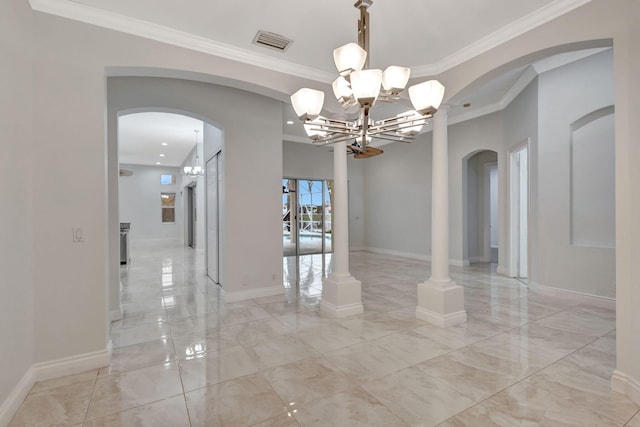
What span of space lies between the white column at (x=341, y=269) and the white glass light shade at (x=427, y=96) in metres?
1.78

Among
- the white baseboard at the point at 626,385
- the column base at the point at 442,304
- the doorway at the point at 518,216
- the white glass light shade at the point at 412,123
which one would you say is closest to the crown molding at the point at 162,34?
the white glass light shade at the point at 412,123

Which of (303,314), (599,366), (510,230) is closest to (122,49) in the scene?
(303,314)

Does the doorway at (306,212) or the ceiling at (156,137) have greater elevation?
the ceiling at (156,137)

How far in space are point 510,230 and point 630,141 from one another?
4203mm

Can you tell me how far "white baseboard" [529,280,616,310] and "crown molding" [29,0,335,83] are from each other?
463cm

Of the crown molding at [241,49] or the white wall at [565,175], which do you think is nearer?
the crown molding at [241,49]

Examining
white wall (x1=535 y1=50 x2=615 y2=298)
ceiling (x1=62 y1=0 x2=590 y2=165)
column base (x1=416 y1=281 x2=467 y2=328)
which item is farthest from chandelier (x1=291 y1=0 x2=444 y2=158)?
white wall (x1=535 y1=50 x2=615 y2=298)

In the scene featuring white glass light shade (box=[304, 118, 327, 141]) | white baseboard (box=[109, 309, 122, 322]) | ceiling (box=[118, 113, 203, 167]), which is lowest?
white baseboard (box=[109, 309, 122, 322])

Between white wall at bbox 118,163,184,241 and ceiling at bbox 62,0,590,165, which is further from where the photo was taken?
white wall at bbox 118,163,184,241

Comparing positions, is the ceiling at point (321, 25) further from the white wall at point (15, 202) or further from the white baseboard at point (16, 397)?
the white baseboard at point (16, 397)

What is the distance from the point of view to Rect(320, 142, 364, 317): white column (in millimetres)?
3879

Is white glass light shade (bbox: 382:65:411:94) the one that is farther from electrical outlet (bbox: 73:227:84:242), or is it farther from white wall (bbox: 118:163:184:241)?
white wall (bbox: 118:163:184:241)

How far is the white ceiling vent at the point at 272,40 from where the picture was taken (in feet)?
9.57

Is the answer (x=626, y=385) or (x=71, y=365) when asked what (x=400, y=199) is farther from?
(x=71, y=365)
